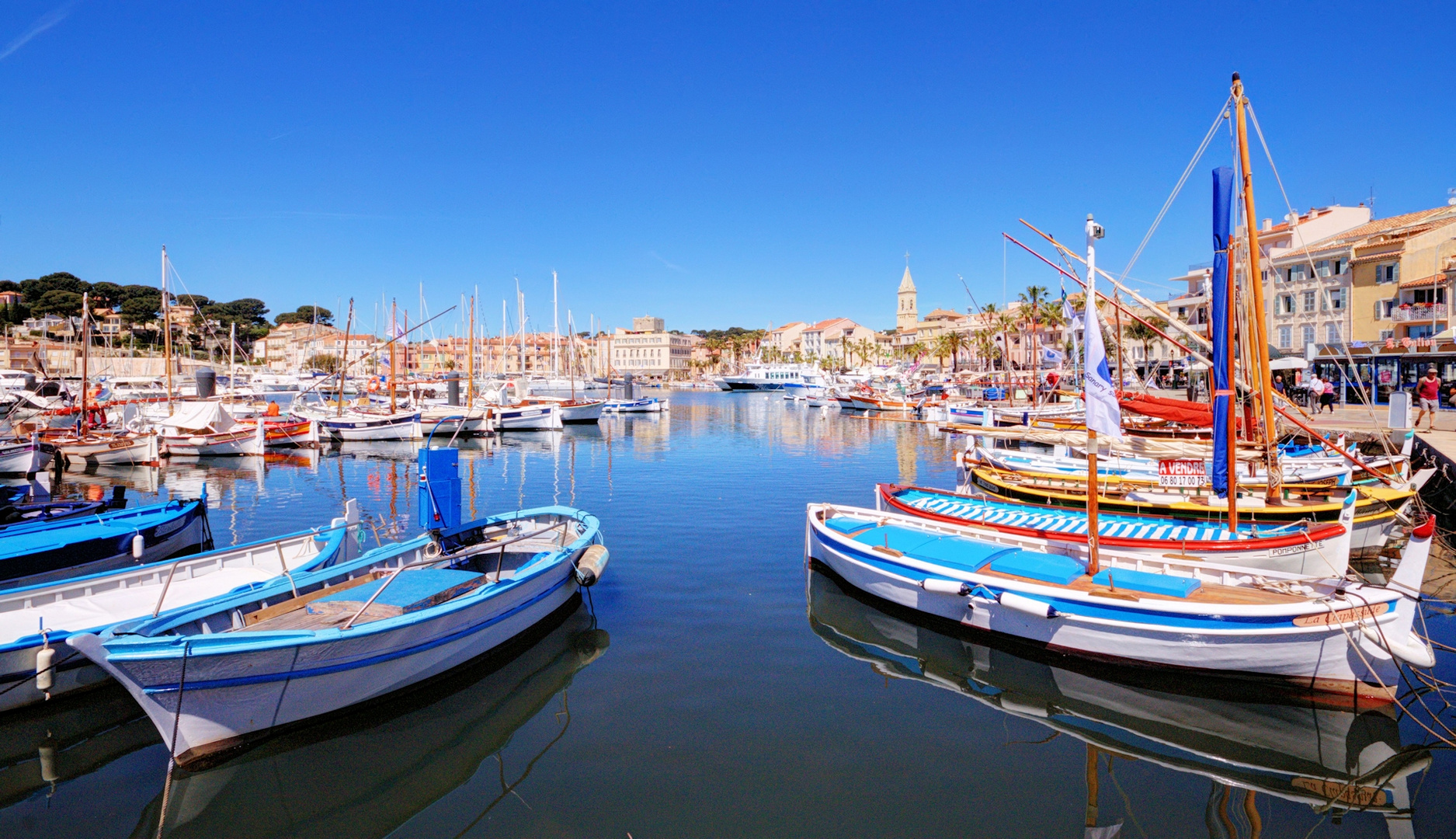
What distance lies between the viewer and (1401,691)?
10.3 metres

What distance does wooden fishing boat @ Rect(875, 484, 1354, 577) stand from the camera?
1355 cm

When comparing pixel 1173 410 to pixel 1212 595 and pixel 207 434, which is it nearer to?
pixel 1212 595

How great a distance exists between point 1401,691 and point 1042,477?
1156 centimetres

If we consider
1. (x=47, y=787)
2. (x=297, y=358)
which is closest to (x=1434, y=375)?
(x=47, y=787)

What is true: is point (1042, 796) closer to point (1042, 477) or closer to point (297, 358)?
point (1042, 477)

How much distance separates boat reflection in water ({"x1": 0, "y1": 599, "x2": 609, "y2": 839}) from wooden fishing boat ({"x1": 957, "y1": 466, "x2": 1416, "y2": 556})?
45.1ft

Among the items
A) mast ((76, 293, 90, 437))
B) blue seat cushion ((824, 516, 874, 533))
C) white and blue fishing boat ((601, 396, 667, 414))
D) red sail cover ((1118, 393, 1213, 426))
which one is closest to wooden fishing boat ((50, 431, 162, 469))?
mast ((76, 293, 90, 437))

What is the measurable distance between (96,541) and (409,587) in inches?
308

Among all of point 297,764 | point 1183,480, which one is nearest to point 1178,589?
point 1183,480

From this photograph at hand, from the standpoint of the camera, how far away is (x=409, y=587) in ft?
36.4

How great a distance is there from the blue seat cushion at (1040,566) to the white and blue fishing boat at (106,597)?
1139 centimetres

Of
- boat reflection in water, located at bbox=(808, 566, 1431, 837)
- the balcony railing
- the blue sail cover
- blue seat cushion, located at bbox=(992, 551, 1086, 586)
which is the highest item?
the balcony railing

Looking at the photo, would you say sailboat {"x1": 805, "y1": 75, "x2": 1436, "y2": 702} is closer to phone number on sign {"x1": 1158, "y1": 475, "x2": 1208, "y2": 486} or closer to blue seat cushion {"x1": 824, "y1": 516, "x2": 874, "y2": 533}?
blue seat cushion {"x1": 824, "y1": 516, "x2": 874, "y2": 533}

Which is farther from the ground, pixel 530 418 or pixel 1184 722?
pixel 530 418
